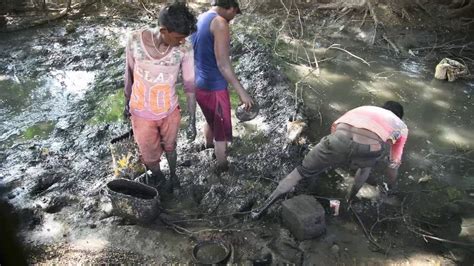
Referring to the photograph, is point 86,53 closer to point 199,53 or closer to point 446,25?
point 199,53

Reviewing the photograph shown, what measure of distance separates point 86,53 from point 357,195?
6.00 metres

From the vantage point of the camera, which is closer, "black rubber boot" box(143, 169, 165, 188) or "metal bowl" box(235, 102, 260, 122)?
"metal bowl" box(235, 102, 260, 122)

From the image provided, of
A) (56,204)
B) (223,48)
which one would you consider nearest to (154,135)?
(223,48)

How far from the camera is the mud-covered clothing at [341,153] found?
381 cm

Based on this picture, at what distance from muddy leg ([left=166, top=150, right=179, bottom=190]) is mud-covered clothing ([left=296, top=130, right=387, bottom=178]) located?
4.72 feet

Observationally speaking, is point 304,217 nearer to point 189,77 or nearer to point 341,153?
point 341,153

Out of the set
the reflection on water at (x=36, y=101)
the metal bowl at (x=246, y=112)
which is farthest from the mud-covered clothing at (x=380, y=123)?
the reflection on water at (x=36, y=101)

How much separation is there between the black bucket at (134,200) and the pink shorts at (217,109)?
982 millimetres

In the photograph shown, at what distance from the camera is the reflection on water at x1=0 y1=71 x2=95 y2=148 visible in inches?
226

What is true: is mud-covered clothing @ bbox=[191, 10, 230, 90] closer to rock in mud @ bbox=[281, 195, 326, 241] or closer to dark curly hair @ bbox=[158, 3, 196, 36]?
dark curly hair @ bbox=[158, 3, 196, 36]

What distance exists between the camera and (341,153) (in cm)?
Result: 385

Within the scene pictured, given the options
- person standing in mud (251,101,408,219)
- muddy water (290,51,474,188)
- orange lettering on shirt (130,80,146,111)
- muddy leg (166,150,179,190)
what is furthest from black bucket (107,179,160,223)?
muddy water (290,51,474,188)

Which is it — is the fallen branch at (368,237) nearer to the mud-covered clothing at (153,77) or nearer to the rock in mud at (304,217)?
the rock in mud at (304,217)

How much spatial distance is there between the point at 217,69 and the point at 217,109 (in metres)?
0.46
